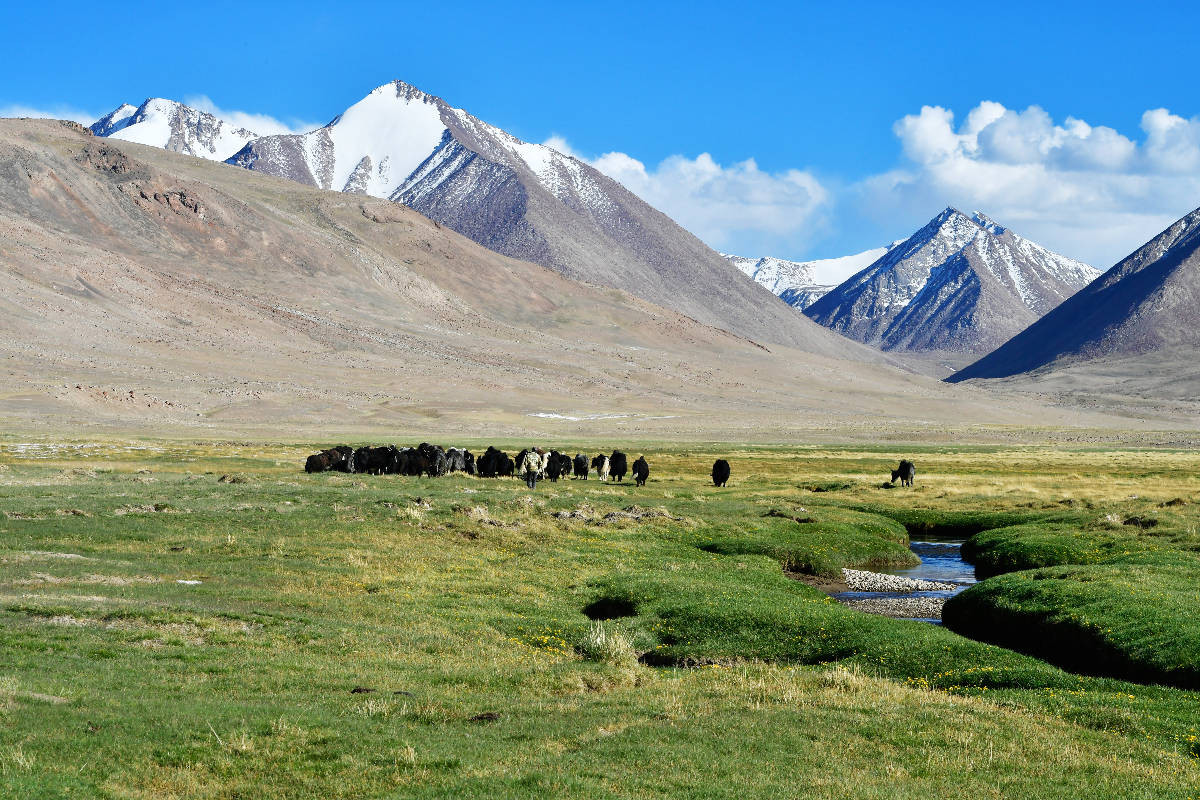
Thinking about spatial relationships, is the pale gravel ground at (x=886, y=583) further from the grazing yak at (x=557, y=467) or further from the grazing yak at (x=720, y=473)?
the grazing yak at (x=557, y=467)

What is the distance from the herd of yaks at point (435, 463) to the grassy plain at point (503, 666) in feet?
57.1

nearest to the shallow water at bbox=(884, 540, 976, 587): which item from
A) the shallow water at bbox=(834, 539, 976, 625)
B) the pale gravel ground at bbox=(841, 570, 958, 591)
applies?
the shallow water at bbox=(834, 539, 976, 625)

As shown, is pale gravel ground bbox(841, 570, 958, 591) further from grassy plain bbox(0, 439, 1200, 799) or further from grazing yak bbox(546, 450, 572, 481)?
grazing yak bbox(546, 450, 572, 481)

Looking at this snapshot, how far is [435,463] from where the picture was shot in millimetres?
60094

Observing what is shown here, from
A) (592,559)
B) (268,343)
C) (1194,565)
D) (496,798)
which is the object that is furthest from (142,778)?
(268,343)

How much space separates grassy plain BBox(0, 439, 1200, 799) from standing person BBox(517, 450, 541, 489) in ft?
43.8

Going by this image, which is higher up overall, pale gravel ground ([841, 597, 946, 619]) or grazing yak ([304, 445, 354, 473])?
grazing yak ([304, 445, 354, 473])

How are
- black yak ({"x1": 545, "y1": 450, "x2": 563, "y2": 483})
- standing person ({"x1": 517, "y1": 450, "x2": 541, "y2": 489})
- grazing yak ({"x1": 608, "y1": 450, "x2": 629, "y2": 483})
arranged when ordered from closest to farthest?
1. standing person ({"x1": 517, "y1": 450, "x2": 541, "y2": 489})
2. black yak ({"x1": 545, "y1": 450, "x2": 563, "y2": 483})
3. grazing yak ({"x1": 608, "y1": 450, "x2": 629, "y2": 483})

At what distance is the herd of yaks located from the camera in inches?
2362

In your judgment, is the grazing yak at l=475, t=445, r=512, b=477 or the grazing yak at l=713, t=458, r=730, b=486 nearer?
the grazing yak at l=475, t=445, r=512, b=477

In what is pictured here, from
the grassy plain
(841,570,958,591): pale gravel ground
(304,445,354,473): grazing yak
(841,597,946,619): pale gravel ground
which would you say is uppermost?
(304,445,354,473): grazing yak

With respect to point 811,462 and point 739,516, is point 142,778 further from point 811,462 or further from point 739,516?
point 811,462

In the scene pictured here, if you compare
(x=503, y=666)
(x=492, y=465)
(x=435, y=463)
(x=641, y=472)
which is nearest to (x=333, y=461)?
(x=435, y=463)

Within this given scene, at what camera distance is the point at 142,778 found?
454 inches
